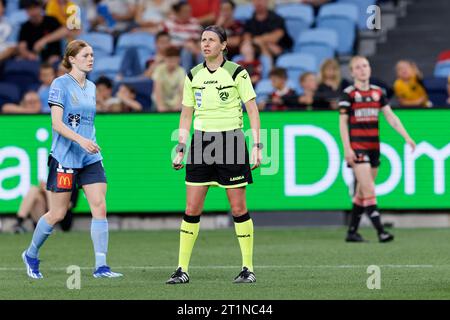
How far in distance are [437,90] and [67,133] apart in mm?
9383

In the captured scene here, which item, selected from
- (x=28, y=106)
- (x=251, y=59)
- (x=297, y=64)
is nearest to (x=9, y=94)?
(x=28, y=106)

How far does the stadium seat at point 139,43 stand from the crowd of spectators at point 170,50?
0.58 feet

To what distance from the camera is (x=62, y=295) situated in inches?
414

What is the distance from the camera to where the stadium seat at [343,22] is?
22188 millimetres

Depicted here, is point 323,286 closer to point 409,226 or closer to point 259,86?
point 409,226

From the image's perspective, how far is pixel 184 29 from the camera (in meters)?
22.4

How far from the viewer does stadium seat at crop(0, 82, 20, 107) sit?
20525 mm

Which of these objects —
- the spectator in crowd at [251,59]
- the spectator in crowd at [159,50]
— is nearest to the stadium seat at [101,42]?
the spectator in crowd at [159,50]

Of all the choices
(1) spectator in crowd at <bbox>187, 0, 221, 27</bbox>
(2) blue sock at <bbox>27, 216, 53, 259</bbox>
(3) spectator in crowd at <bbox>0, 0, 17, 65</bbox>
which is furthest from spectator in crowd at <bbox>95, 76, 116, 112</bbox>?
(2) blue sock at <bbox>27, 216, 53, 259</bbox>

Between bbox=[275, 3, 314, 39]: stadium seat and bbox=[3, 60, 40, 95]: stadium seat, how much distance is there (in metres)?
4.36

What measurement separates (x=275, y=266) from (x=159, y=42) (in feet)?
30.5

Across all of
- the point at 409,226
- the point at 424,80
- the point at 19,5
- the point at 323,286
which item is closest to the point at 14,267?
the point at 323,286

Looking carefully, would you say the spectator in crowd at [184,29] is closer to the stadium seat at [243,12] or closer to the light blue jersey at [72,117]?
the stadium seat at [243,12]

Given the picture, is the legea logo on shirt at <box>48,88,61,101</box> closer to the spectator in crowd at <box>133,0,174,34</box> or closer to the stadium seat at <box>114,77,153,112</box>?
the stadium seat at <box>114,77,153,112</box>
